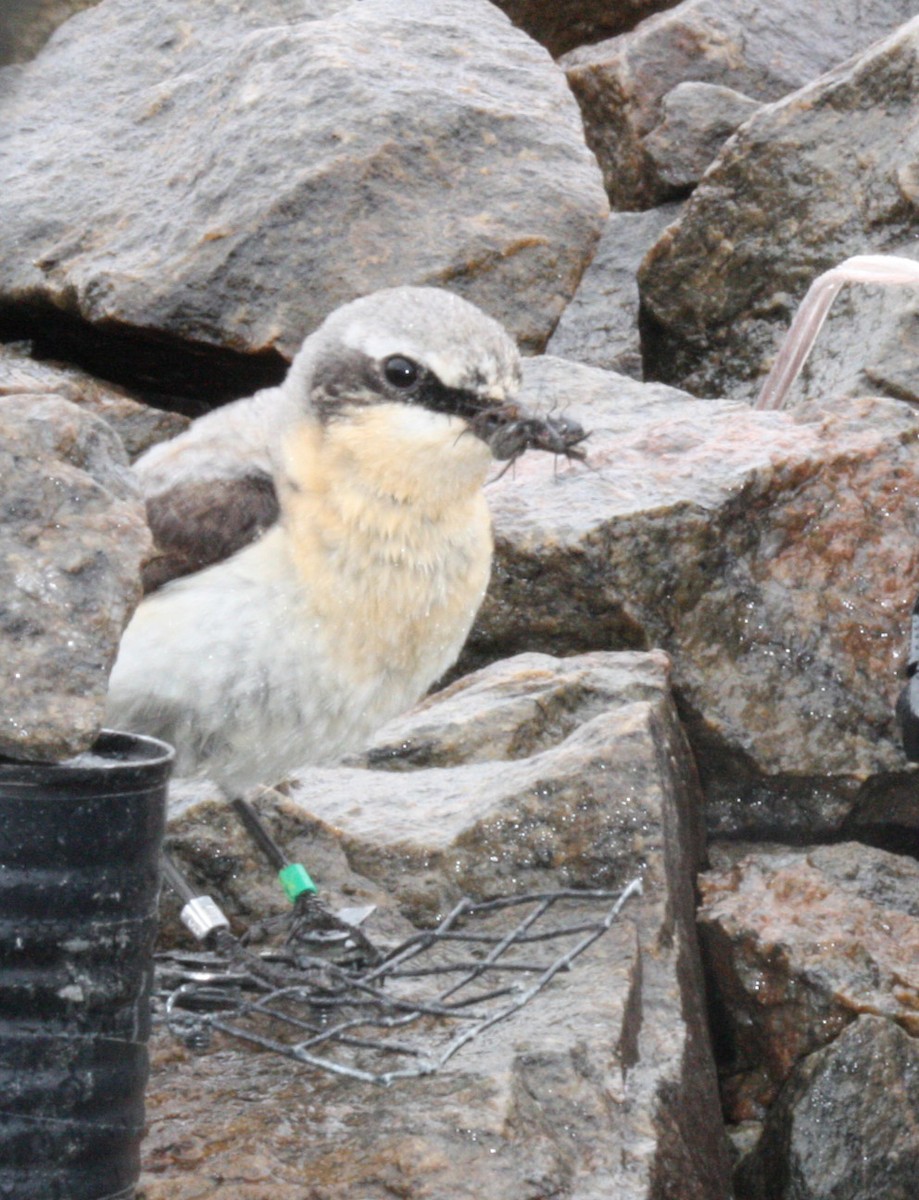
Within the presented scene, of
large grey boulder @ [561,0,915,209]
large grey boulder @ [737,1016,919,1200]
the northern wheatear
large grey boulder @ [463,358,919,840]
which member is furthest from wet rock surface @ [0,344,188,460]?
large grey boulder @ [737,1016,919,1200]

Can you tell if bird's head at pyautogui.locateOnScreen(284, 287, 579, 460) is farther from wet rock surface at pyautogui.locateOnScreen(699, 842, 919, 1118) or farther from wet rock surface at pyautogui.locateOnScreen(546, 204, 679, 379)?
wet rock surface at pyautogui.locateOnScreen(546, 204, 679, 379)

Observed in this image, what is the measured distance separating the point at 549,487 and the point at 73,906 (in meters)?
3.45

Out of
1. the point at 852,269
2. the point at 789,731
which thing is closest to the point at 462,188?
the point at 852,269

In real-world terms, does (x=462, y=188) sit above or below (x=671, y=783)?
above

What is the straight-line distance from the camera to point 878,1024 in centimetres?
469

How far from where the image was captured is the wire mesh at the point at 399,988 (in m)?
4.12

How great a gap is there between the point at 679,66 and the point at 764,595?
566 centimetres

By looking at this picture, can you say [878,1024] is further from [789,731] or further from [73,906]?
[73,906]

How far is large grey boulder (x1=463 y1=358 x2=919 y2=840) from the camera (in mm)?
5699

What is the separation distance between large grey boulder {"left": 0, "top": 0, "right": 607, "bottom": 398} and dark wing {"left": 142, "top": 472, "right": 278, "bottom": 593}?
263cm

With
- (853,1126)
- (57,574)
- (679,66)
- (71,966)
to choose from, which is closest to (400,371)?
(57,574)

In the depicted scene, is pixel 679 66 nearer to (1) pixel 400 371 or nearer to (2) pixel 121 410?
(2) pixel 121 410

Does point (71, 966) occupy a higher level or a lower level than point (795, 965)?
higher

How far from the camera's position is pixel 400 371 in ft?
14.8
